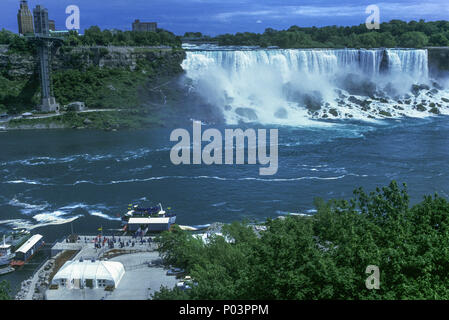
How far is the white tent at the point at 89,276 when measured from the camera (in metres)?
15.9

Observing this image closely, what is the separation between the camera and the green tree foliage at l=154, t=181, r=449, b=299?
31.4 ft

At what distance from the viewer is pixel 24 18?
226 ft

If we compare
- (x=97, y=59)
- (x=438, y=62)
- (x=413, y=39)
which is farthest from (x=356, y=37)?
(x=97, y=59)

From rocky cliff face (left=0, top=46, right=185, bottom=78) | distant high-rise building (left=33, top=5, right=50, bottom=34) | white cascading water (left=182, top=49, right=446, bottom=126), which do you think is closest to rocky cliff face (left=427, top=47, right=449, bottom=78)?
white cascading water (left=182, top=49, right=446, bottom=126)

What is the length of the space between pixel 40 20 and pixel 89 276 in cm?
4337

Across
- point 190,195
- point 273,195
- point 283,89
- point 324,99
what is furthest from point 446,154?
point 283,89

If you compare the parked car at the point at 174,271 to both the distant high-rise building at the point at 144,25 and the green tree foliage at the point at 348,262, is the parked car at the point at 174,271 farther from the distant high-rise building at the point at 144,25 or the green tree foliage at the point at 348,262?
the distant high-rise building at the point at 144,25

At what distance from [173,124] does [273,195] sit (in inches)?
886

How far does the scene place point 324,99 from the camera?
5681 centimetres

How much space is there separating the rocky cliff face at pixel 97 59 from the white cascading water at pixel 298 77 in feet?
8.31

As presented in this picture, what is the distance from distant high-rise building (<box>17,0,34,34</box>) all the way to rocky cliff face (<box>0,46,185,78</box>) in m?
12.6

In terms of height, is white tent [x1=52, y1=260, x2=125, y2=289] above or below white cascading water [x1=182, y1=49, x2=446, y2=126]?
below

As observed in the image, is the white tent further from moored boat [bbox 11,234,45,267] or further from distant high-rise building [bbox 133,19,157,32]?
distant high-rise building [bbox 133,19,157,32]
